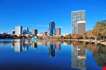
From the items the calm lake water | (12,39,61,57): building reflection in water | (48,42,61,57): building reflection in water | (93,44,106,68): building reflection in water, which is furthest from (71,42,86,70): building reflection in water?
(12,39,61,57): building reflection in water

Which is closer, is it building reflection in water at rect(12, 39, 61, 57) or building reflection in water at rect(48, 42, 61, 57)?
building reflection in water at rect(48, 42, 61, 57)

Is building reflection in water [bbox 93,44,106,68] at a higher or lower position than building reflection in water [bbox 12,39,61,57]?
lower

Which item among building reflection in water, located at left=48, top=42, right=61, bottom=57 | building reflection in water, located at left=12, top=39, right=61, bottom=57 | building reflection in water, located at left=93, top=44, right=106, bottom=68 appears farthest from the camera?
building reflection in water, located at left=12, top=39, right=61, bottom=57

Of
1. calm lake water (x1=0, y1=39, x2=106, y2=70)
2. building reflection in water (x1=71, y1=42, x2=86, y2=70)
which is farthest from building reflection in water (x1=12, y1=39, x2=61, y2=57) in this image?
building reflection in water (x1=71, y1=42, x2=86, y2=70)

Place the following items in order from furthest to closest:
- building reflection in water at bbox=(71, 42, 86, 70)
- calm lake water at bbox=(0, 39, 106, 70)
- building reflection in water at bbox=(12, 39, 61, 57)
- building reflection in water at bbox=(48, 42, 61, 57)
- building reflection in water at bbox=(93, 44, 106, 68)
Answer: building reflection in water at bbox=(12, 39, 61, 57)
building reflection in water at bbox=(48, 42, 61, 57)
building reflection in water at bbox=(93, 44, 106, 68)
building reflection in water at bbox=(71, 42, 86, 70)
calm lake water at bbox=(0, 39, 106, 70)

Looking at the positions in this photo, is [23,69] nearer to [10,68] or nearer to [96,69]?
[10,68]

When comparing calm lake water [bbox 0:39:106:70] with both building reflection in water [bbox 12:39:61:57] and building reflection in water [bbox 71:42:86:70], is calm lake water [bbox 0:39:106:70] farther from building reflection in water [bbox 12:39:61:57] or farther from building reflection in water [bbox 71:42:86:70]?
building reflection in water [bbox 12:39:61:57]

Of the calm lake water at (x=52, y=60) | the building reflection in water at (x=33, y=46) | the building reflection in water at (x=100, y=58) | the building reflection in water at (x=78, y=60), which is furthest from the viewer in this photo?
the building reflection in water at (x=33, y=46)

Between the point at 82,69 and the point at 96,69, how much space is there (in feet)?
6.27

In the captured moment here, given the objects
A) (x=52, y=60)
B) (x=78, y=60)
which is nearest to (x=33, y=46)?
(x=52, y=60)

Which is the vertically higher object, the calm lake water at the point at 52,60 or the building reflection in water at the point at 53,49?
the building reflection in water at the point at 53,49

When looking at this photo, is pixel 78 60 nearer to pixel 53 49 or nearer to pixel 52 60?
pixel 52 60

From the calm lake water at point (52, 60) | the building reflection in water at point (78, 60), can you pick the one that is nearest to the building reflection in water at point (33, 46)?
the calm lake water at point (52, 60)

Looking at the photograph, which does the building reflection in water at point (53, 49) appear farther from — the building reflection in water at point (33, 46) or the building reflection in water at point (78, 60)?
the building reflection in water at point (78, 60)
